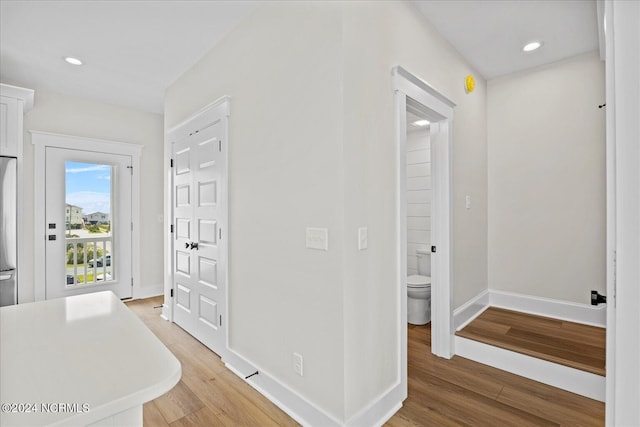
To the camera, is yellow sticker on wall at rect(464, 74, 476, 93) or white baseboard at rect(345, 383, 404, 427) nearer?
white baseboard at rect(345, 383, 404, 427)

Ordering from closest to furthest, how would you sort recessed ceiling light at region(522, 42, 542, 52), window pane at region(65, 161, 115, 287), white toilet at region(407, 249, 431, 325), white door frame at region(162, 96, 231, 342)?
white door frame at region(162, 96, 231, 342) → recessed ceiling light at region(522, 42, 542, 52) → white toilet at region(407, 249, 431, 325) → window pane at region(65, 161, 115, 287)

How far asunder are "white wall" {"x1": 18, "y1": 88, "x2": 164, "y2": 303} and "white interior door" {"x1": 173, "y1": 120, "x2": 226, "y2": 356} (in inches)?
55.1

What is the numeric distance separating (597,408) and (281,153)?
99.1 inches

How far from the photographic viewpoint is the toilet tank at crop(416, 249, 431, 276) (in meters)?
3.83

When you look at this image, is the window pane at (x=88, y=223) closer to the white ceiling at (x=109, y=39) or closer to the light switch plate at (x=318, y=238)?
the white ceiling at (x=109, y=39)

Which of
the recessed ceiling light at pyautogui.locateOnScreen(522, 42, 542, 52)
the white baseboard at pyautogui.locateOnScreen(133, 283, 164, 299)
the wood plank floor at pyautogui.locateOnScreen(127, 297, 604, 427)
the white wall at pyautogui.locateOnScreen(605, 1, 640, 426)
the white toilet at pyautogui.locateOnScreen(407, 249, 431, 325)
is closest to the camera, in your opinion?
the white wall at pyautogui.locateOnScreen(605, 1, 640, 426)

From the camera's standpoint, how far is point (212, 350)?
278 centimetres

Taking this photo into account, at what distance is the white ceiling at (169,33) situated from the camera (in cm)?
226

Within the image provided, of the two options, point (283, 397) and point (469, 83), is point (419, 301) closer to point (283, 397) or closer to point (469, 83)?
point (283, 397)

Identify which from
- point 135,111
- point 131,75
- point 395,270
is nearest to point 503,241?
point 395,270

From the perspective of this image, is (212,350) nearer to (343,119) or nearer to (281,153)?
(281,153)

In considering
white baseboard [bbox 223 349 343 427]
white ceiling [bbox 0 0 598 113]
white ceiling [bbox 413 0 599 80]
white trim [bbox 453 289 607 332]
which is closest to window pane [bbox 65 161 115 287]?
white ceiling [bbox 0 0 598 113]

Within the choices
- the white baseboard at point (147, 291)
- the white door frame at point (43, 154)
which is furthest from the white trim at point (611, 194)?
the white baseboard at point (147, 291)

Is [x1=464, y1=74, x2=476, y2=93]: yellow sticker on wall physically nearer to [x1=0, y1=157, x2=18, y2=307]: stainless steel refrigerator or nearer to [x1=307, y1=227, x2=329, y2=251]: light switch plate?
[x1=307, y1=227, x2=329, y2=251]: light switch plate
